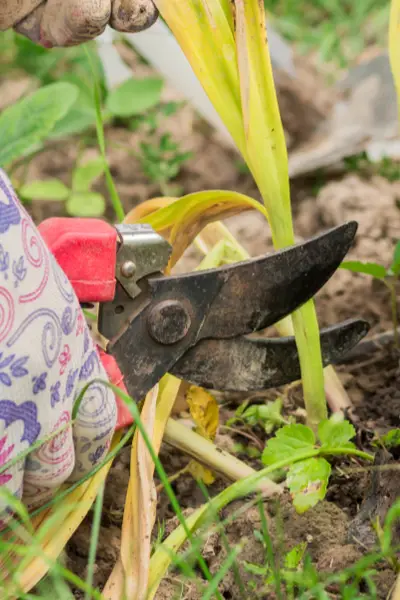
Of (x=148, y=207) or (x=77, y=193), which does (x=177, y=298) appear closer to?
(x=148, y=207)

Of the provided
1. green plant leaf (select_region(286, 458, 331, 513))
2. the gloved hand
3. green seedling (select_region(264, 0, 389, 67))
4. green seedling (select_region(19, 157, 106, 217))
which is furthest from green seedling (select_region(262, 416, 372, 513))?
green seedling (select_region(264, 0, 389, 67))

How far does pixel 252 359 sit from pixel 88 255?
0.29 m

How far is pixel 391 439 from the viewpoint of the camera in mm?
1213

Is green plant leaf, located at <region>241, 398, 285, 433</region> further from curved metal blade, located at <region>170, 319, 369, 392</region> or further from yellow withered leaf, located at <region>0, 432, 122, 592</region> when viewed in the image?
yellow withered leaf, located at <region>0, 432, 122, 592</region>

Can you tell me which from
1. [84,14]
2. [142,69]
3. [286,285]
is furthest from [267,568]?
[142,69]

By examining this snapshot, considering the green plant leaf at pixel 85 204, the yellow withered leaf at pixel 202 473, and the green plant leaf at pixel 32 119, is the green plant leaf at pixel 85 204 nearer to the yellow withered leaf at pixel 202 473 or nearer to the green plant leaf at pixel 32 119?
the green plant leaf at pixel 32 119

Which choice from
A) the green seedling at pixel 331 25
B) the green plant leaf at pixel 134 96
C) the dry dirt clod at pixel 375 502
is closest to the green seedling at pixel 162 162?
the green plant leaf at pixel 134 96

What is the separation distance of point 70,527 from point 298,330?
396 millimetres

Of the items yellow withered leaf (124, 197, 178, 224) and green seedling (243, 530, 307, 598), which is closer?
green seedling (243, 530, 307, 598)

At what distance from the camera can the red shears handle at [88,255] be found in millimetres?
1076

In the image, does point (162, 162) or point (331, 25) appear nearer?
point (162, 162)

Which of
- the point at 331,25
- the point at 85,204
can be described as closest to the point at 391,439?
the point at 85,204

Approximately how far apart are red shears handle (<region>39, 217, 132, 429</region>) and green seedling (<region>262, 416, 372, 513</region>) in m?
0.22

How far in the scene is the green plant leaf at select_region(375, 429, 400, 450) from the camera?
121cm
